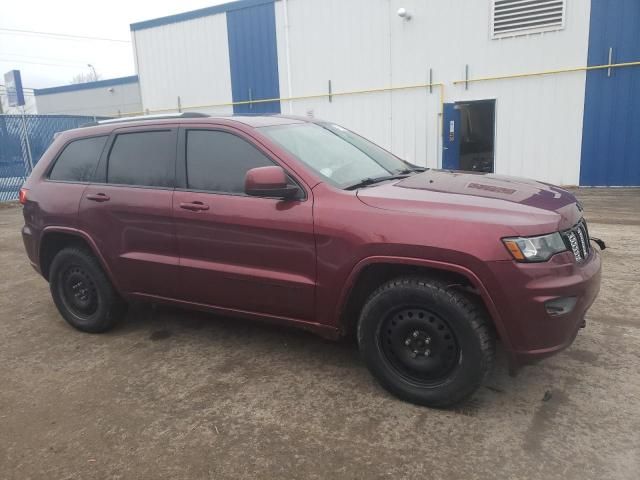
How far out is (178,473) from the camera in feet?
8.23

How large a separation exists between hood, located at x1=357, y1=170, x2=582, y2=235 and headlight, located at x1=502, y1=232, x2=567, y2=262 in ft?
0.13

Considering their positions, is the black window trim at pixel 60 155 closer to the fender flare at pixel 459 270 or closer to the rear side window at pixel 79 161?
the rear side window at pixel 79 161

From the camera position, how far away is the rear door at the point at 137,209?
3.72 meters

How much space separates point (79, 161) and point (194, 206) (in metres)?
1.43

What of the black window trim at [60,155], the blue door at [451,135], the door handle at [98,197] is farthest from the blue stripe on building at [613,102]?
the door handle at [98,197]

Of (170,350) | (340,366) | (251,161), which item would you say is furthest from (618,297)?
(170,350)

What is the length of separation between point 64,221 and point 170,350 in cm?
140

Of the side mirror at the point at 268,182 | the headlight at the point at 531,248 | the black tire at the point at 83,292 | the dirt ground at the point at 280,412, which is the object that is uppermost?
the side mirror at the point at 268,182

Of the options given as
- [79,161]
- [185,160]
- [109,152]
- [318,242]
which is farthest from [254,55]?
[318,242]

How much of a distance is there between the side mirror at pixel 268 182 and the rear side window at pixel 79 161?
177 cm

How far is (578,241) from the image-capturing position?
2943 millimetres

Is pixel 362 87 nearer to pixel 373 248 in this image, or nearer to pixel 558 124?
pixel 558 124

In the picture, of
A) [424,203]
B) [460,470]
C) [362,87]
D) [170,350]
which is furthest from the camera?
[362,87]

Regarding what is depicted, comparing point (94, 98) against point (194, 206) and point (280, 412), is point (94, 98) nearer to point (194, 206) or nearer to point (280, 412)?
point (194, 206)
